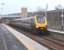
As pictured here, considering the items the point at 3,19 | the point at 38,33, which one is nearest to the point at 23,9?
the point at 3,19

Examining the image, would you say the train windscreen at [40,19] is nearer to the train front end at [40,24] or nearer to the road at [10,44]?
the train front end at [40,24]

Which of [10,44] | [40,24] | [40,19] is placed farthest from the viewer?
[40,19]

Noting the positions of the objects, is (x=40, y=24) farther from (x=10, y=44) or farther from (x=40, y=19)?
(x=10, y=44)

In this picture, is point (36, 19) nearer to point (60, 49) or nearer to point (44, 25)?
point (44, 25)

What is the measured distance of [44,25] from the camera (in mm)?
40688

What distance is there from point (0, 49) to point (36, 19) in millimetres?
20645

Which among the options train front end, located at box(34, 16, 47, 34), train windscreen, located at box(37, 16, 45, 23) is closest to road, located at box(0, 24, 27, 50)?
train front end, located at box(34, 16, 47, 34)

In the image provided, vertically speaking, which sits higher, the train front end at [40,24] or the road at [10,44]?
the road at [10,44]

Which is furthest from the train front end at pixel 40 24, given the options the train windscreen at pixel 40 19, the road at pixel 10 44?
the road at pixel 10 44

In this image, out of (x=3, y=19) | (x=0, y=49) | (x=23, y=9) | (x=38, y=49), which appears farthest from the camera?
(x=3, y=19)

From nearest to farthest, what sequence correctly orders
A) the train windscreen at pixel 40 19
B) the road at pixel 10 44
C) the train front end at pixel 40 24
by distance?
1. the road at pixel 10 44
2. the train front end at pixel 40 24
3. the train windscreen at pixel 40 19

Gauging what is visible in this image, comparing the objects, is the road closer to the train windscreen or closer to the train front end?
the train front end

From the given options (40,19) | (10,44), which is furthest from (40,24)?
(10,44)

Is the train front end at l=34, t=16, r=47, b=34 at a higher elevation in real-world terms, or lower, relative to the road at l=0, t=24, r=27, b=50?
lower
